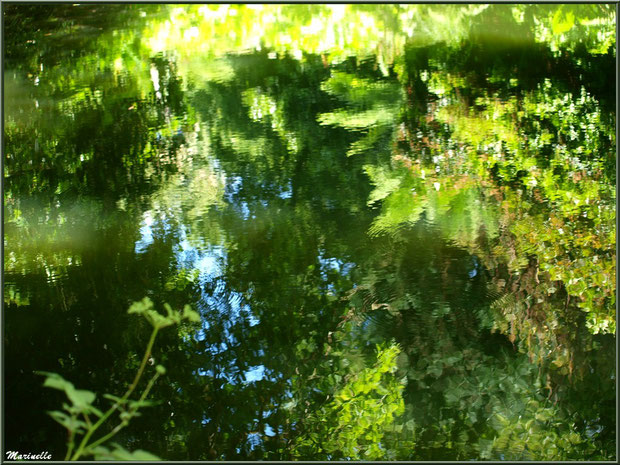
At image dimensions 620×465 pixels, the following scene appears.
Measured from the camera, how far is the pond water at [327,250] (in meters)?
2.54

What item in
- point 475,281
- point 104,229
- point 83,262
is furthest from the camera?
point 104,229

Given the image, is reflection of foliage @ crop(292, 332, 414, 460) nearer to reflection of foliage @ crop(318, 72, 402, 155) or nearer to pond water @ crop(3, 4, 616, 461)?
pond water @ crop(3, 4, 616, 461)

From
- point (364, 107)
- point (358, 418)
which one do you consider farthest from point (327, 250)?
point (364, 107)

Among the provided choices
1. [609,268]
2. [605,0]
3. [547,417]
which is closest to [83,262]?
[547,417]

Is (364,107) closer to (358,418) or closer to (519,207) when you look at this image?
(519,207)

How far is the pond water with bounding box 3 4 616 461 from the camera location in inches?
99.9

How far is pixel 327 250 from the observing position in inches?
137

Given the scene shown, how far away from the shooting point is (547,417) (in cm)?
248

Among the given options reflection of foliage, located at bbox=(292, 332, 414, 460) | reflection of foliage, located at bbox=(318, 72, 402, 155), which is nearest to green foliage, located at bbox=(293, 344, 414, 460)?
reflection of foliage, located at bbox=(292, 332, 414, 460)

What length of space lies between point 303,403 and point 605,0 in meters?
3.43

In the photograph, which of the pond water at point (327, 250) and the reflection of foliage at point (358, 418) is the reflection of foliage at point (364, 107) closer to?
the pond water at point (327, 250)

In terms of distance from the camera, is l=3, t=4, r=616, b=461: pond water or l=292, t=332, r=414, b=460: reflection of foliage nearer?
l=292, t=332, r=414, b=460: reflection of foliage

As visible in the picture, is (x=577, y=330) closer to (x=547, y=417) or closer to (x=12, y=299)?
(x=547, y=417)

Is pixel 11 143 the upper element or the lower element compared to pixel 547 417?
upper
